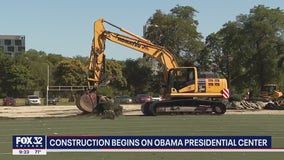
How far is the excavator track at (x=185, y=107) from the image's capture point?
113 feet

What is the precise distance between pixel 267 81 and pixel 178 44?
1676cm

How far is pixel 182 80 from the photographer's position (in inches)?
1405

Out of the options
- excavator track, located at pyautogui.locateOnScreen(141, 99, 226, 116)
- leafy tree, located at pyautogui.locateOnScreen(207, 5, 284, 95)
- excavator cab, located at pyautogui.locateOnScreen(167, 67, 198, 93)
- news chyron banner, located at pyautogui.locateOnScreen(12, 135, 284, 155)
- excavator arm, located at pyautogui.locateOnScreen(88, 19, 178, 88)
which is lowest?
news chyron banner, located at pyautogui.locateOnScreen(12, 135, 284, 155)

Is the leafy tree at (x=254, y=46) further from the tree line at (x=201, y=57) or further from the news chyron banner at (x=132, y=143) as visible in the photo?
the news chyron banner at (x=132, y=143)

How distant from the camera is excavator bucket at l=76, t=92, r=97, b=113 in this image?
110 feet

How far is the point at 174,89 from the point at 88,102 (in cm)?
591

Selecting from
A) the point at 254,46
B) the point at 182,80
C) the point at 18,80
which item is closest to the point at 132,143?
the point at 182,80

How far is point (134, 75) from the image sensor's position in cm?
10381

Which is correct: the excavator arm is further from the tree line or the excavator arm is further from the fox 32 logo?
the tree line

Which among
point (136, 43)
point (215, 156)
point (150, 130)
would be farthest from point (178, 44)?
point (215, 156)

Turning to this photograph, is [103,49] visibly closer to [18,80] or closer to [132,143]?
[132,143]

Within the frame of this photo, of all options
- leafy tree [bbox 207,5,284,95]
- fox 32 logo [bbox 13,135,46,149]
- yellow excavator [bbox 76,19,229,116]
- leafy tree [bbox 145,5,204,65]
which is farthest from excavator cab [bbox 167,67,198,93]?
leafy tree [bbox 145,5,204,65]

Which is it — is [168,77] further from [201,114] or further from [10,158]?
[10,158]

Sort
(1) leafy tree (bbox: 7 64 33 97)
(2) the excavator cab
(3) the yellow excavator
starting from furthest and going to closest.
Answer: (1) leafy tree (bbox: 7 64 33 97) → (2) the excavator cab → (3) the yellow excavator
